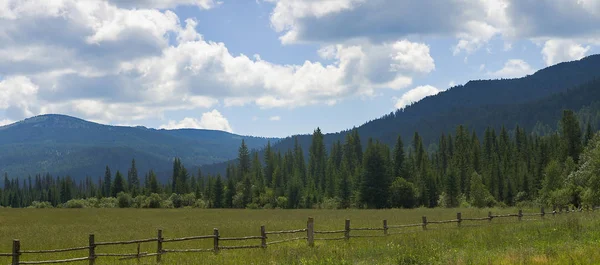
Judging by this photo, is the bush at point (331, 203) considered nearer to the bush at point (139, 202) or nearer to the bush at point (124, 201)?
the bush at point (139, 202)

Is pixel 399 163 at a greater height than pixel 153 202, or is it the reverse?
pixel 399 163

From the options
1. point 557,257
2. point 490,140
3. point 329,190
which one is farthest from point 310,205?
point 557,257

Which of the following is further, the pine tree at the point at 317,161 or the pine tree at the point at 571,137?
the pine tree at the point at 317,161

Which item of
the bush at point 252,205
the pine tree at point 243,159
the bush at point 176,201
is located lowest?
the bush at point 252,205

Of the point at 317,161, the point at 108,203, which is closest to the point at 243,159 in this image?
the point at 317,161

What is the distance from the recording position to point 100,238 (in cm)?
3962

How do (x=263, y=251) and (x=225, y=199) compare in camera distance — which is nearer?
(x=263, y=251)

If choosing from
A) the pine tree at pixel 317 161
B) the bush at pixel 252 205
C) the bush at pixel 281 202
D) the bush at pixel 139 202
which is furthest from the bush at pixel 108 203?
the pine tree at pixel 317 161

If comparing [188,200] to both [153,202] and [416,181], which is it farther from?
[416,181]

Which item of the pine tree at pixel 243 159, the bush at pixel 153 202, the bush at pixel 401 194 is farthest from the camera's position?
the pine tree at pixel 243 159

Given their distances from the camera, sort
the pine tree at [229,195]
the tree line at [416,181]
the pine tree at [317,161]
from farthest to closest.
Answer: the pine tree at [317,161], the pine tree at [229,195], the tree line at [416,181]

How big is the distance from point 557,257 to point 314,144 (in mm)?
155391

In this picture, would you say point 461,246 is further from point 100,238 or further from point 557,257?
point 100,238

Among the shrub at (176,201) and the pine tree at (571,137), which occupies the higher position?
→ the pine tree at (571,137)
